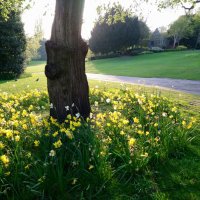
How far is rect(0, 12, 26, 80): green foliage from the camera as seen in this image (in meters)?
21.8

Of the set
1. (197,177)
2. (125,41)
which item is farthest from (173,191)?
(125,41)

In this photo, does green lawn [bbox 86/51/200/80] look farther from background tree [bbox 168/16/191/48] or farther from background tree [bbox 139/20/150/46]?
background tree [bbox 168/16/191/48]

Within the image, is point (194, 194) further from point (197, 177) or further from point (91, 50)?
point (91, 50)

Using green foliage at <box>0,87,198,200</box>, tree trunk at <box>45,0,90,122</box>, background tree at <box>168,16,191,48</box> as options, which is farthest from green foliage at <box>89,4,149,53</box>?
green foliage at <box>0,87,198,200</box>

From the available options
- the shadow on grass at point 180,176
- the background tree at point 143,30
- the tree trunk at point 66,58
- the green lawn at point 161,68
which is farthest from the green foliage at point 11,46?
the background tree at point 143,30

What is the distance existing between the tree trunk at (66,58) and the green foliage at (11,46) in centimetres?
1806

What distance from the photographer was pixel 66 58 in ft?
17.7

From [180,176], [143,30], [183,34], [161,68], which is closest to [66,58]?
[180,176]

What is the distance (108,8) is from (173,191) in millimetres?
8913

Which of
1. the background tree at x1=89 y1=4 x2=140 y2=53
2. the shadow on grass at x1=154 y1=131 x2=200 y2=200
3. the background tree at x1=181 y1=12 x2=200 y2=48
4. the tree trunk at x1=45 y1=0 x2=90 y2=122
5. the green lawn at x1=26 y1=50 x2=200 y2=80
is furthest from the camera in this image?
the background tree at x1=181 y1=12 x2=200 y2=48

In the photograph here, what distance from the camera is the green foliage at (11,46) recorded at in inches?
859

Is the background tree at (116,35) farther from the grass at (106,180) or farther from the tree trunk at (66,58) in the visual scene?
the grass at (106,180)

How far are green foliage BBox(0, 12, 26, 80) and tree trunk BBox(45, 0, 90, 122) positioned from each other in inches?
711

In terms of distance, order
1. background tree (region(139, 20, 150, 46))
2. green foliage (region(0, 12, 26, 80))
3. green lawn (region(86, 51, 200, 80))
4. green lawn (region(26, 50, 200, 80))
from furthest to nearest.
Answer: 1. background tree (region(139, 20, 150, 46))
2. green foliage (region(0, 12, 26, 80))
3. green lawn (region(26, 50, 200, 80))
4. green lawn (region(86, 51, 200, 80))
